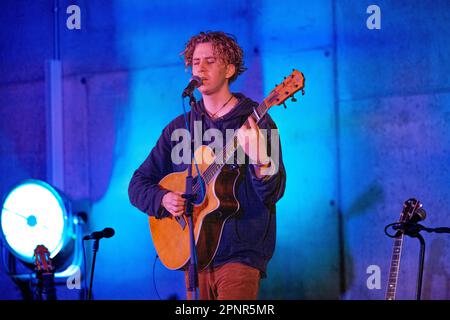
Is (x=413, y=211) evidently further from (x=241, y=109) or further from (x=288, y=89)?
(x=241, y=109)

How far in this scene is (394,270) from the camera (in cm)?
417

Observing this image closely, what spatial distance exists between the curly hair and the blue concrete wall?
0.09 meters

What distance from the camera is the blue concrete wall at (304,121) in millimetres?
4605

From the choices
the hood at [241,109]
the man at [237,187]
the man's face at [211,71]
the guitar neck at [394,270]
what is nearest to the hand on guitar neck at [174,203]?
the man at [237,187]

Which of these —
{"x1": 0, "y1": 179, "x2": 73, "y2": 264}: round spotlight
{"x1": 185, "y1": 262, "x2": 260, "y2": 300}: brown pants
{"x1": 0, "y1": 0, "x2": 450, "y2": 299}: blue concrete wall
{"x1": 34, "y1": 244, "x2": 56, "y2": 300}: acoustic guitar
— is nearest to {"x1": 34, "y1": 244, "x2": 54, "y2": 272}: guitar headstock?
{"x1": 34, "y1": 244, "x2": 56, "y2": 300}: acoustic guitar

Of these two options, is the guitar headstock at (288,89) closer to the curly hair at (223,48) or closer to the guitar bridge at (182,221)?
the curly hair at (223,48)

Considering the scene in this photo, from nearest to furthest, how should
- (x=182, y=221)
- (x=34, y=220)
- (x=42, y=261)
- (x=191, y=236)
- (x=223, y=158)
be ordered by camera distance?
(x=191, y=236) → (x=223, y=158) → (x=182, y=221) → (x=42, y=261) → (x=34, y=220)

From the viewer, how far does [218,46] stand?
4.71 m

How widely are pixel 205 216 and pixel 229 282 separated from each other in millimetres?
438

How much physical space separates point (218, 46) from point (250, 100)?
433 mm

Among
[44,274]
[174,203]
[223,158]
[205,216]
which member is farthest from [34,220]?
[223,158]

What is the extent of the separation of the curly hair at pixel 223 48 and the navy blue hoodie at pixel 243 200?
0.23m

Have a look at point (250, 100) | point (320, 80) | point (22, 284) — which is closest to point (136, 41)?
point (250, 100)
